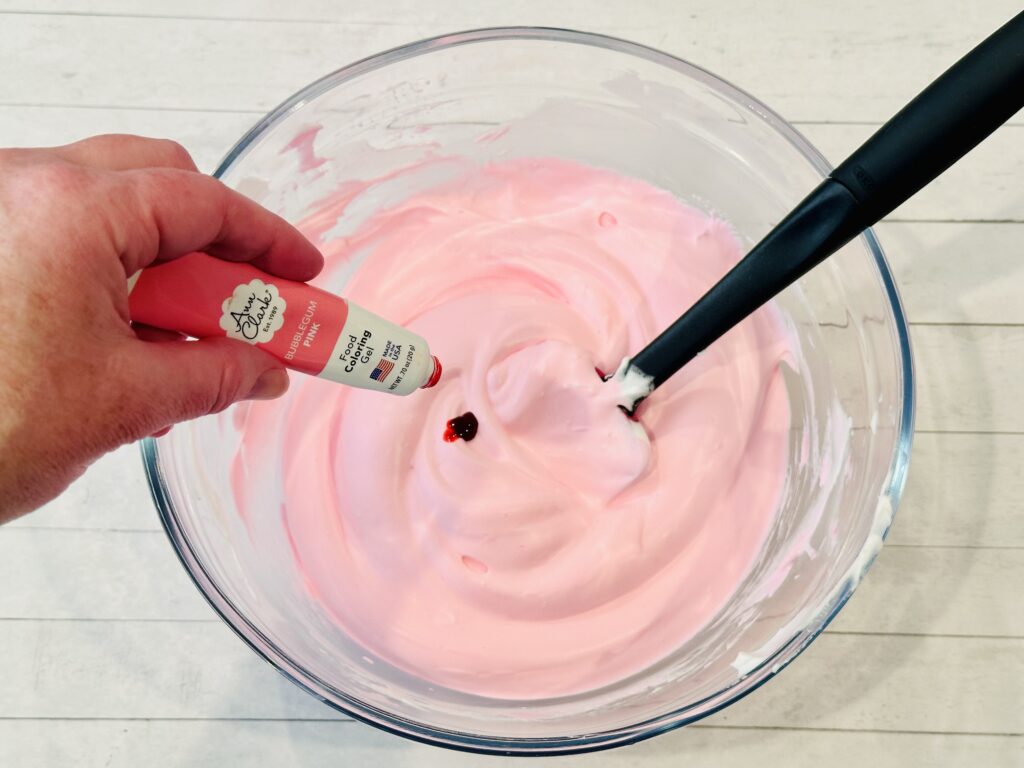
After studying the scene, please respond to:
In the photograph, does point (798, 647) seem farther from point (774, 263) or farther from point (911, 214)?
point (911, 214)

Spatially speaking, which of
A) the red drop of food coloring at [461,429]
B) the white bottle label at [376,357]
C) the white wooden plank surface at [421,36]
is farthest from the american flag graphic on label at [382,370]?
the white wooden plank surface at [421,36]

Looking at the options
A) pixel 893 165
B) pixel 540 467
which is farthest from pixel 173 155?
pixel 893 165

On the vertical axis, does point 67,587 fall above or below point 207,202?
below

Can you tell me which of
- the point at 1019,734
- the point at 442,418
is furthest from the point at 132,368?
the point at 1019,734

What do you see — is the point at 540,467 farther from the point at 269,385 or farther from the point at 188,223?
the point at 188,223

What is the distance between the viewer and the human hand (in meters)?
0.62

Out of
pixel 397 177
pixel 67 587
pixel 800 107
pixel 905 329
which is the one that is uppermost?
pixel 800 107

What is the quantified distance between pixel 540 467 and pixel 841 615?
18.3 inches

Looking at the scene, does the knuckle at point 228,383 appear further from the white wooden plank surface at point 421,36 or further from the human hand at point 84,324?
the white wooden plank surface at point 421,36

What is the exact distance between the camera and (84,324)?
62cm

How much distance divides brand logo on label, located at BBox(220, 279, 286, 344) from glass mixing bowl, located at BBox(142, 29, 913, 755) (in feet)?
0.80

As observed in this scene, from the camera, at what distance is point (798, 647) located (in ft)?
2.87

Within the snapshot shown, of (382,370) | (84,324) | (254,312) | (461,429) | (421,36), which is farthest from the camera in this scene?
(421,36)

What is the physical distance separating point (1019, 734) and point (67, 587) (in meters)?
1.32
